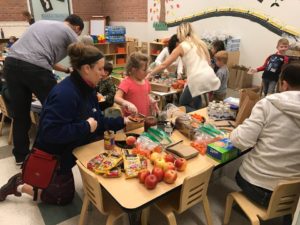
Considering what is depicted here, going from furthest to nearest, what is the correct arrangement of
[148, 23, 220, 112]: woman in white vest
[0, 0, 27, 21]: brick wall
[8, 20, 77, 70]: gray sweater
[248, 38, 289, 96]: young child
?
[0, 0, 27, 21]: brick wall < [248, 38, 289, 96]: young child < [148, 23, 220, 112]: woman in white vest < [8, 20, 77, 70]: gray sweater

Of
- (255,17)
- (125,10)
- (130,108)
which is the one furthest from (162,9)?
(130,108)

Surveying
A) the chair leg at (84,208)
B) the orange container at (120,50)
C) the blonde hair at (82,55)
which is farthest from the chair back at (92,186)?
the orange container at (120,50)

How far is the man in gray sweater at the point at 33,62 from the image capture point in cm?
246

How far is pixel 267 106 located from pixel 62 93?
1314mm

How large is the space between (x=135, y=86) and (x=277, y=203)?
5.06 ft

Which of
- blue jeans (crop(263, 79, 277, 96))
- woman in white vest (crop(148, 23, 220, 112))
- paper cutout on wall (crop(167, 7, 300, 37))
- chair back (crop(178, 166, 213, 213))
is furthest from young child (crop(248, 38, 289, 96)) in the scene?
chair back (crop(178, 166, 213, 213))

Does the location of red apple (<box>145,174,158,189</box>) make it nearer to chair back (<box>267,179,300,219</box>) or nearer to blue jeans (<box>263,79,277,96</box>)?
chair back (<box>267,179,300,219</box>)

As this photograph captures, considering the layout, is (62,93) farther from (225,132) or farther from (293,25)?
(293,25)

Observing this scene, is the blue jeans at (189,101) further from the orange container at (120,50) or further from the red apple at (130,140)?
the orange container at (120,50)

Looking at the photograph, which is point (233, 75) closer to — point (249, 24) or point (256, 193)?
point (249, 24)

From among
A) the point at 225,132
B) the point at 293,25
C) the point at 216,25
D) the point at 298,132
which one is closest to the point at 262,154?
the point at 298,132

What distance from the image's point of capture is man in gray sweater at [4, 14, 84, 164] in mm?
2463

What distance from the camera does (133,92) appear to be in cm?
246

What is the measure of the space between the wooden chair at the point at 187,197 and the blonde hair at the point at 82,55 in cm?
99
